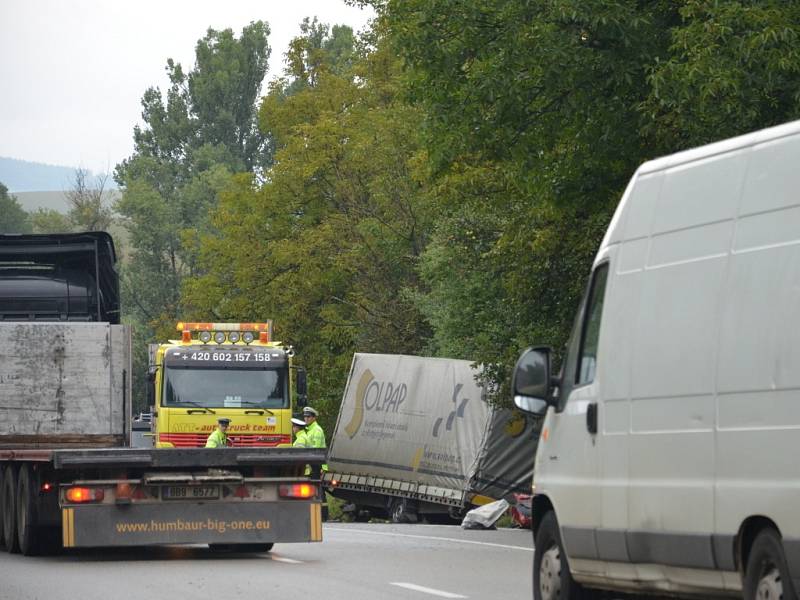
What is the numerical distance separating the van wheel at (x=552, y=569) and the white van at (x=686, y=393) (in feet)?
0.08

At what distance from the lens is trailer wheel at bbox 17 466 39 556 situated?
60.2 ft

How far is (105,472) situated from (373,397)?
69.0 ft

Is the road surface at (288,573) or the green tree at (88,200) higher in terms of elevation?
the green tree at (88,200)

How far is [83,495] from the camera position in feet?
57.2

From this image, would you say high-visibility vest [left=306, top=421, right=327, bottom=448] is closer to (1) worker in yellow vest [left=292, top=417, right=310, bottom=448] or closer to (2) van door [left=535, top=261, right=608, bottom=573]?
(1) worker in yellow vest [left=292, top=417, right=310, bottom=448]

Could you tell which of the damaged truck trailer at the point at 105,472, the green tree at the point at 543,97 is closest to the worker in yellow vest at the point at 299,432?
the green tree at the point at 543,97

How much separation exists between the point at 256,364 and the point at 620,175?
7149 mm

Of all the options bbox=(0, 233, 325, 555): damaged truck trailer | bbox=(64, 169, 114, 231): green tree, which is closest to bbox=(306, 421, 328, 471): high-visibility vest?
bbox=(0, 233, 325, 555): damaged truck trailer

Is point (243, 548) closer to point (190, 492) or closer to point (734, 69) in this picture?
point (190, 492)

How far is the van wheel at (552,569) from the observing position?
10.5 m

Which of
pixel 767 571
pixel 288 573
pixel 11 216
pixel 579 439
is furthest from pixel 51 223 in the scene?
pixel 767 571

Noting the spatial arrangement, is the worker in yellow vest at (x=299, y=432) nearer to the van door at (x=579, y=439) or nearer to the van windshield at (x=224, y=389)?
the van windshield at (x=224, y=389)

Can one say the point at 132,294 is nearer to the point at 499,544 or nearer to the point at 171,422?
the point at 171,422

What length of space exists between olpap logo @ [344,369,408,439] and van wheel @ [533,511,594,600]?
2621cm
